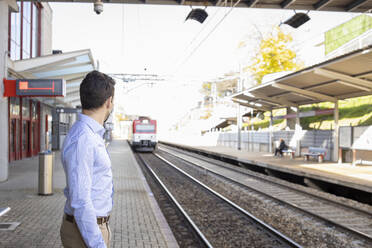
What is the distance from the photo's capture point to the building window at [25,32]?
54.6ft

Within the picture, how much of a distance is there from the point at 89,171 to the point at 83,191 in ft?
0.37

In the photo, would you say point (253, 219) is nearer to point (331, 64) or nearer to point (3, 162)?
point (331, 64)

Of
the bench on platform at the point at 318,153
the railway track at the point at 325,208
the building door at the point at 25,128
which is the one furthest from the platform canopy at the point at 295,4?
the building door at the point at 25,128

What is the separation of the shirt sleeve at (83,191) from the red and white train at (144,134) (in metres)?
28.5

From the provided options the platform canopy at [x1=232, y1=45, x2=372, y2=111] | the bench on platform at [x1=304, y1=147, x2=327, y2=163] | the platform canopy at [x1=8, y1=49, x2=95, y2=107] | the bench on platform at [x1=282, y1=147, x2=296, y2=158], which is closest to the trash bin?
the platform canopy at [x1=8, y1=49, x2=95, y2=107]

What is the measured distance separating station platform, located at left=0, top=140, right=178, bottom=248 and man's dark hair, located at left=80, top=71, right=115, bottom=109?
3.50m

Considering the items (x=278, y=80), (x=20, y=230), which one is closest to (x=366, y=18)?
(x=278, y=80)

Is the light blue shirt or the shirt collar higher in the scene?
the shirt collar

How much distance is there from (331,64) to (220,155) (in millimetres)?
12663

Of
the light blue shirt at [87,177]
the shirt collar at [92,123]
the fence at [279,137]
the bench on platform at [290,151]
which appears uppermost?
the shirt collar at [92,123]

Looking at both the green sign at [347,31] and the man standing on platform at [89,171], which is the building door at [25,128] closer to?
the man standing on platform at [89,171]

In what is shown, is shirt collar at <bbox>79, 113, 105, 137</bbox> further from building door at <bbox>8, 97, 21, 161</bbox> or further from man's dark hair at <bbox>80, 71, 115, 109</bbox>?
building door at <bbox>8, 97, 21, 161</bbox>

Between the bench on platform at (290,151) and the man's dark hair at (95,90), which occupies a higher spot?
the man's dark hair at (95,90)

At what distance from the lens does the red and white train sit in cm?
3027
